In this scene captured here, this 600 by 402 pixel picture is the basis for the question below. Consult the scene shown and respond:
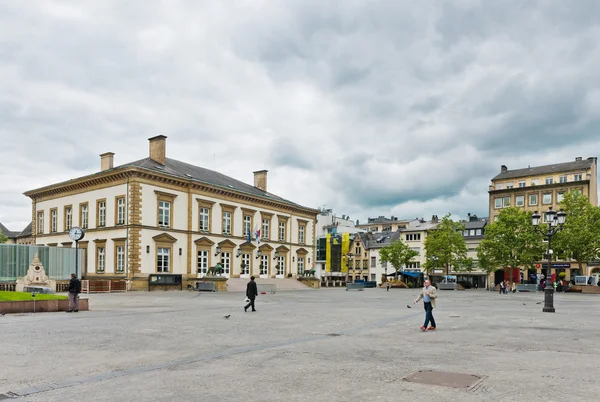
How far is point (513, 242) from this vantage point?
66.6 metres

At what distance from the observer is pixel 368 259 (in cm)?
10238

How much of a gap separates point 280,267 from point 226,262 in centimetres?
1034

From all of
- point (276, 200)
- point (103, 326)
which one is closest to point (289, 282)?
point (276, 200)

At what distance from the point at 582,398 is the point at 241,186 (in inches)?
2239

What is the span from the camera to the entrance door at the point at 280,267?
6281 cm

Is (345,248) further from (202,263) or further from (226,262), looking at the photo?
(202,263)

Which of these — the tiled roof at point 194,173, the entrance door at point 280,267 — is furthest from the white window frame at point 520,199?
the entrance door at point 280,267

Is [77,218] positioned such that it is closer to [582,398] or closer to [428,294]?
[428,294]

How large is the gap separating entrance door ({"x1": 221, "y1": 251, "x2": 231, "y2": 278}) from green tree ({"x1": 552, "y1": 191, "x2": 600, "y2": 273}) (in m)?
39.6

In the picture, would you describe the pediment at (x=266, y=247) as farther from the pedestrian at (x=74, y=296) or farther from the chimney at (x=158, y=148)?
the pedestrian at (x=74, y=296)

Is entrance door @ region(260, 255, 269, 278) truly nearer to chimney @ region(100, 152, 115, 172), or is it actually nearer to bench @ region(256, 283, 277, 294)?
bench @ region(256, 283, 277, 294)

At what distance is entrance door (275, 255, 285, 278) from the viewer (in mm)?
62812

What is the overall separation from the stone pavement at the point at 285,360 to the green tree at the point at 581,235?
49601 mm

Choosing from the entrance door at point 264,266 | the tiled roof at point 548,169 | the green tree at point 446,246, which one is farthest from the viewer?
the tiled roof at point 548,169
